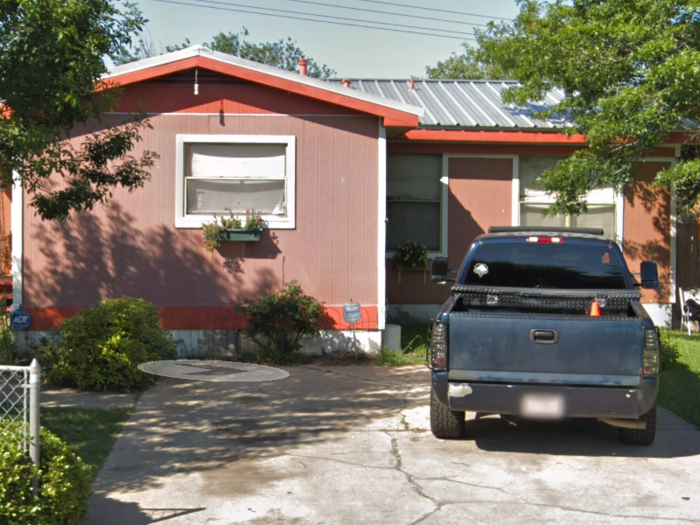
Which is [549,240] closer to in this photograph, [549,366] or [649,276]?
[649,276]

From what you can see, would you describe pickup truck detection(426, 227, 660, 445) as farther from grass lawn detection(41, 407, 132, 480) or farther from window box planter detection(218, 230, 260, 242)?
window box planter detection(218, 230, 260, 242)

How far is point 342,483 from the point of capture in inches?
235

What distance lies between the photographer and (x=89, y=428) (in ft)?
23.9

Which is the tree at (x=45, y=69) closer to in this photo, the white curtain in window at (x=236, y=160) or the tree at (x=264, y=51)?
the white curtain in window at (x=236, y=160)

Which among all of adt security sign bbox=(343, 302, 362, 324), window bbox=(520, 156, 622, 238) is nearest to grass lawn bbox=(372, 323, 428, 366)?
adt security sign bbox=(343, 302, 362, 324)

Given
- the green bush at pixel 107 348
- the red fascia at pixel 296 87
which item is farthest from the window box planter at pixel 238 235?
the red fascia at pixel 296 87

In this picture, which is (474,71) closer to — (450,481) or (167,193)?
(167,193)

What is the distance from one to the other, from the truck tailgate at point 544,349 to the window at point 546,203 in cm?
742

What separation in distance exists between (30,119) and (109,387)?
3.68 meters

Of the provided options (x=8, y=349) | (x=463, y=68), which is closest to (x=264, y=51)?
(x=463, y=68)

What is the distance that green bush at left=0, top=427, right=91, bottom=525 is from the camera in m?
4.32

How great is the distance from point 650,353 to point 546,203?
7.60 m

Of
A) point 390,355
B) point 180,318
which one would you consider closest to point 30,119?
point 180,318

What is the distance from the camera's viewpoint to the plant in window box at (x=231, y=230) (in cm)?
1070
